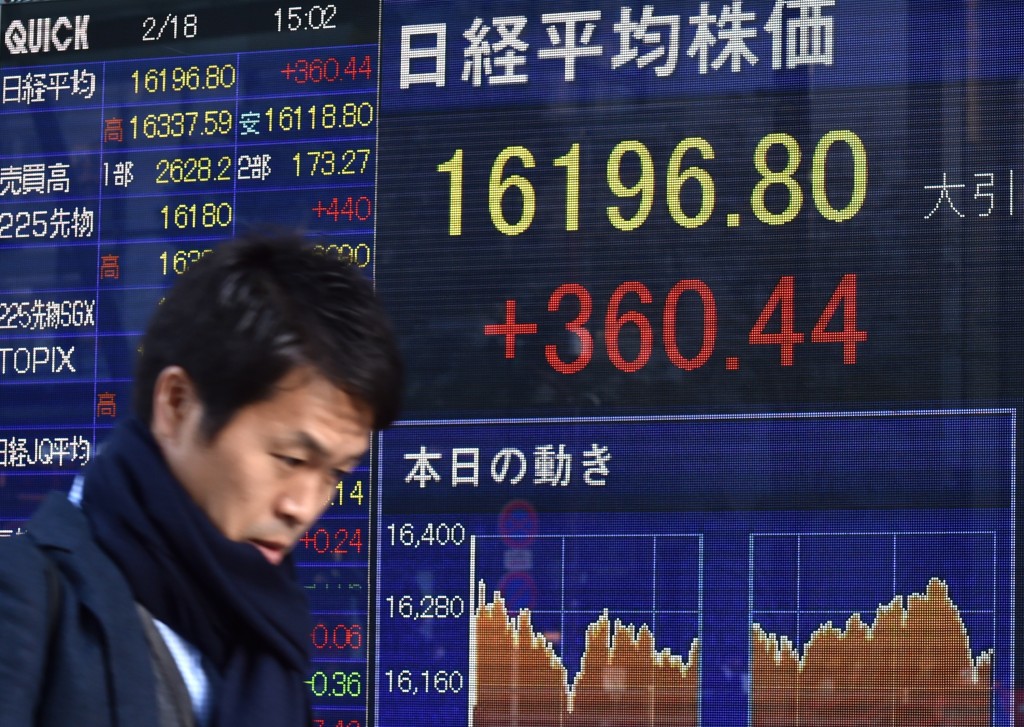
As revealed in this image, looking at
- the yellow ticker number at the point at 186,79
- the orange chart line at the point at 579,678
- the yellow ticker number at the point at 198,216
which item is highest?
the yellow ticker number at the point at 186,79

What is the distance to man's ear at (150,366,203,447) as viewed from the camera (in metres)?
1.54

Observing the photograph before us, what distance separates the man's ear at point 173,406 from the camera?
154cm

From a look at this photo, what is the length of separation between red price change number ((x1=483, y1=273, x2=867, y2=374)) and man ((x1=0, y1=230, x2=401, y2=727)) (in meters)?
2.41

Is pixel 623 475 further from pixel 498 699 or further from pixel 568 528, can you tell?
pixel 498 699

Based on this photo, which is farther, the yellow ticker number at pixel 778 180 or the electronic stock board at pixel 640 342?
the yellow ticker number at pixel 778 180

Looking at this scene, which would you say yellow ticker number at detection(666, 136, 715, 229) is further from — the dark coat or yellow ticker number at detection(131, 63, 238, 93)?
the dark coat

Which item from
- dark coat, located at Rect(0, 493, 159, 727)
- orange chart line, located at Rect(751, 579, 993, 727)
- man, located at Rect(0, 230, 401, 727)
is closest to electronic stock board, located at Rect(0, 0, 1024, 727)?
orange chart line, located at Rect(751, 579, 993, 727)

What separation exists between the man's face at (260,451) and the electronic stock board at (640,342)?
2459mm

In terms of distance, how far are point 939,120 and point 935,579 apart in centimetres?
96

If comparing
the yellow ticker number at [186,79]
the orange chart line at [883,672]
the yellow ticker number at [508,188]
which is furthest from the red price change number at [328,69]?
the orange chart line at [883,672]

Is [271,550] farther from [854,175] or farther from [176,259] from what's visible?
[176,259]

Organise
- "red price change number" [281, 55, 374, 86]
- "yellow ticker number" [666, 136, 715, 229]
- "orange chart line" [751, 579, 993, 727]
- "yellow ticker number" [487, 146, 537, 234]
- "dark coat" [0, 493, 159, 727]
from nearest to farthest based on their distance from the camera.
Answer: "dark coat" [0, 493, 159, 727] → "orange chart line" [751, 579, 993, 727] → "yellow ticker number" [666, 136, 715, 229] → "yellow ticker number" [487, 146, 537, 234] → "red price change number" [281, 55, 374, 86]

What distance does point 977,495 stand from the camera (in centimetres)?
380

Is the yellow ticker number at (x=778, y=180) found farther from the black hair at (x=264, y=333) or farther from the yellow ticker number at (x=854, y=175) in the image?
the black hair at (x=264, y=333)
